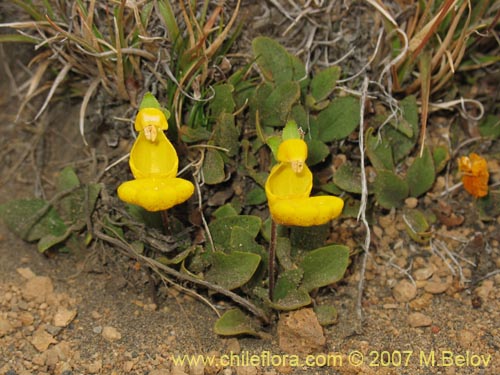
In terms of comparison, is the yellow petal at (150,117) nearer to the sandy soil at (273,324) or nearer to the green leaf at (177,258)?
the green leaf at (177,258)

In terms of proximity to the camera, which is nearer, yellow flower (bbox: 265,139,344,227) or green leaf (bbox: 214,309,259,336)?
yellow flower (bbox: 265,139,344,227)

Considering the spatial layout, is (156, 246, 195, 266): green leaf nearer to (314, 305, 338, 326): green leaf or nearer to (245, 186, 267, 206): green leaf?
(245, 186, 267, 206): green leaf

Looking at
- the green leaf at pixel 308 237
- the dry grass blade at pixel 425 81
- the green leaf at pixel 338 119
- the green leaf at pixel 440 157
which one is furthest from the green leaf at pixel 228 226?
the green leaf at pixel 440 157

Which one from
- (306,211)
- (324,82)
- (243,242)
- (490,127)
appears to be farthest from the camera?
(490,127)

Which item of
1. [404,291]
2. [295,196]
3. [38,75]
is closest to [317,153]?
[295,196]

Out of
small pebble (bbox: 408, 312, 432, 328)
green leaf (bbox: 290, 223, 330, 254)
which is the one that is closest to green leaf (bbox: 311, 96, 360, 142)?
green leaf (bbox: 290, 223, 330, 254)

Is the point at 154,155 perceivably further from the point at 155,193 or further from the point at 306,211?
the point at 306,211

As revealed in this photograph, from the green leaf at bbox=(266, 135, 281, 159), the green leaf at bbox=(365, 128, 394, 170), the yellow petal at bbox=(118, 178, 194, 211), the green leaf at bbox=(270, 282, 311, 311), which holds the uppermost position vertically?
the green leaf at bbox=(266, 135, 281, 159)
